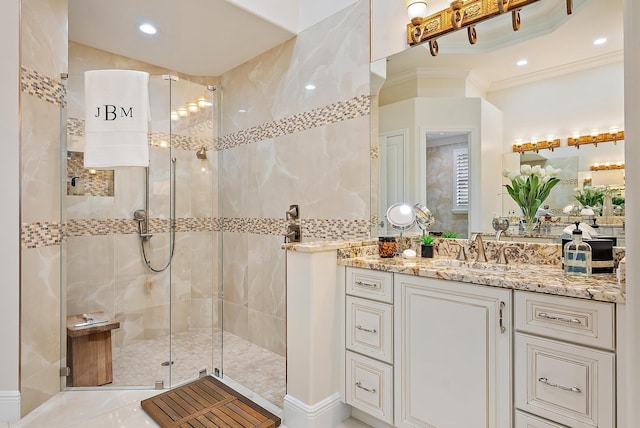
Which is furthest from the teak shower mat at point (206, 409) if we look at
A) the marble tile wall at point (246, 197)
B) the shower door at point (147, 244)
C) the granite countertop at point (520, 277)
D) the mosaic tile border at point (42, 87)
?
the mosaic tile border at point (42, 87)

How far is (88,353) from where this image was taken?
244 centimetres

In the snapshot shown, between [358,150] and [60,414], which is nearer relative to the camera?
[60,414]

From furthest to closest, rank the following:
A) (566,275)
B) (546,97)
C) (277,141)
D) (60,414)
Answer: (277,141) → (60,414) → (546,97) → (566,275)

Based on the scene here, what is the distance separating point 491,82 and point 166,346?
2.87 m

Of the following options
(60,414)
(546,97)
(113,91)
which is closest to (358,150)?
(546,97)

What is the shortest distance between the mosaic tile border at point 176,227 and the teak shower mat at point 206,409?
116cm

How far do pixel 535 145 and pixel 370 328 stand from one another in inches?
52.8

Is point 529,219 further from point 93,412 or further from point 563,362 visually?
point 93,412

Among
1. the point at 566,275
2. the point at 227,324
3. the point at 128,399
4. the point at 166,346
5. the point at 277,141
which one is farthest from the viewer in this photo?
the point at 227,324

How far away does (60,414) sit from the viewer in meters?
2.09

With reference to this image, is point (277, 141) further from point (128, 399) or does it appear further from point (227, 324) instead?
point (128, 399)

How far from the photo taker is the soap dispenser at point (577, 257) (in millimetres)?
1535

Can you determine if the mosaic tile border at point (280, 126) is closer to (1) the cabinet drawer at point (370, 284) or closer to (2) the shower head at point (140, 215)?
(2) the shower head at point (140, 215)

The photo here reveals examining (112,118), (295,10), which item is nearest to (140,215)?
(112,118)
